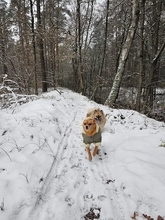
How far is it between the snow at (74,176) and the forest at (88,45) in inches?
90.2

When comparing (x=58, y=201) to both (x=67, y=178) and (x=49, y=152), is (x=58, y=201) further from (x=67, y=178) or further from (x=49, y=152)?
(x=49, y=152)

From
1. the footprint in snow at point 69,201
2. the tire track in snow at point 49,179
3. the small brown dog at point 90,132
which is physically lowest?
the footprint in snow at point 69,201

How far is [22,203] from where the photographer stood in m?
1.86

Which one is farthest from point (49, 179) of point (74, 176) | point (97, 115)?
point (97, 115)

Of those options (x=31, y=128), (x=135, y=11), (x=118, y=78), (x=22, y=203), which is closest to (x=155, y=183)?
(x=22, y=203)

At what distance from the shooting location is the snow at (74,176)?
187cm

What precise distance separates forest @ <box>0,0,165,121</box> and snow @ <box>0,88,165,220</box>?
7.51ft

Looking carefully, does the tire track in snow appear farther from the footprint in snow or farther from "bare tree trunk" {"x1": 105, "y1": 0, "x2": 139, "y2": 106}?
"bare tree trunk" {"x1": 105, "y1": 0, "x2": 139, "y2": 106}

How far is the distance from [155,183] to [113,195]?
2.43 feet

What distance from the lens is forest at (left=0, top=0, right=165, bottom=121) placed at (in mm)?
6859

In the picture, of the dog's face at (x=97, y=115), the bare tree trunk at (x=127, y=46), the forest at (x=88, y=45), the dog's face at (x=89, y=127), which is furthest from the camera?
the forest at (x=88, y=45)

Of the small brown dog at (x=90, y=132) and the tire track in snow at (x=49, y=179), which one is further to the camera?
the small brown dog at (x=90, y=132)

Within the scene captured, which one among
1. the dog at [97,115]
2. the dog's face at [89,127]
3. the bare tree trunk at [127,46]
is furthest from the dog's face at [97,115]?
the bare tree trunk at [127,46]

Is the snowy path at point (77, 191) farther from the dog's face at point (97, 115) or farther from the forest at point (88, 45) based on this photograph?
the forest at point (88, 45)
